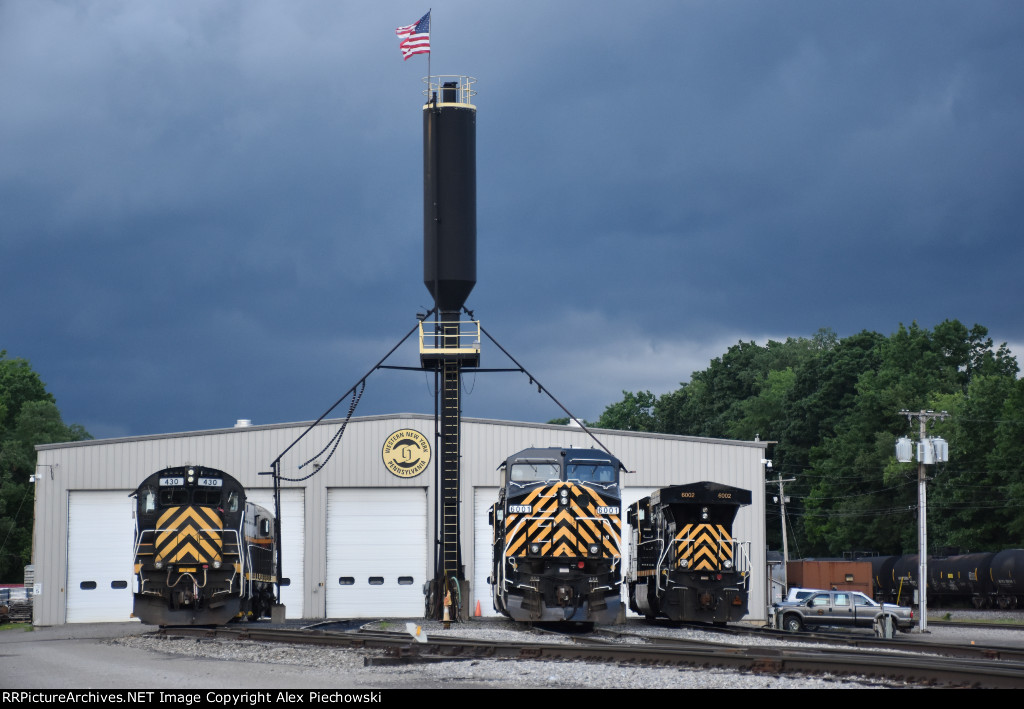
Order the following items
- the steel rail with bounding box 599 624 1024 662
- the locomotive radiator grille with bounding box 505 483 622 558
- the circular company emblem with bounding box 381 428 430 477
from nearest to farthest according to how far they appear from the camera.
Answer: the steel rail with bounding box 599 624 1024 662 < the locomotive radiator grille with bounding box 505 483 622 558 < the circular company emblem with bounding box 381 428 430 477

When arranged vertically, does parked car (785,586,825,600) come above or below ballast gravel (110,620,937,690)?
below

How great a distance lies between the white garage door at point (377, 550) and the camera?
43750mm

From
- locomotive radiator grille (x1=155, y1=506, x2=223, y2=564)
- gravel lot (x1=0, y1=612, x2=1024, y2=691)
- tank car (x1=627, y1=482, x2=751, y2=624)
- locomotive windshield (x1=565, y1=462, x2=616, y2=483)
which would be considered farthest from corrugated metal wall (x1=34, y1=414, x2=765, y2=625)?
gravel lot (x1=0, y1=612, x2=1024, y2=691)

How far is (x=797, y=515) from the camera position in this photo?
329 feet

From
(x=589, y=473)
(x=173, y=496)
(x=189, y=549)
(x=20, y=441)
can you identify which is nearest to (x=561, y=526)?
(x=589, y=473)

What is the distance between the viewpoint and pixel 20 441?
88.4 m

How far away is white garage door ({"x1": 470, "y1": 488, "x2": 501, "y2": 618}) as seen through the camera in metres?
43.5

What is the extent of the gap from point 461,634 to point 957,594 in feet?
141

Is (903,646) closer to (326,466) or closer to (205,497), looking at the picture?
(205,497)

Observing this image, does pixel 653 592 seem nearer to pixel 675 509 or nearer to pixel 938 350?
pixel 675 509

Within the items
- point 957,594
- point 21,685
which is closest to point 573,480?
point 21,685

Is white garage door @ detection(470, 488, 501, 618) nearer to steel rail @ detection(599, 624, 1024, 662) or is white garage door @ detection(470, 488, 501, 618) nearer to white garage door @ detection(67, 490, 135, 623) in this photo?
white garage door @ detection(67, 490, 135, 623)

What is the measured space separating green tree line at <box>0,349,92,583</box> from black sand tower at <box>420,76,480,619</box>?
55.5m

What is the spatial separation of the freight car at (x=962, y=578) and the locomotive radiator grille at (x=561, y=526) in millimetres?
28391
